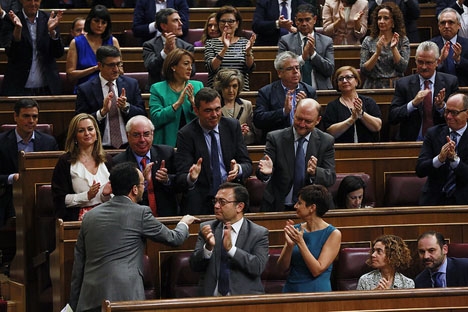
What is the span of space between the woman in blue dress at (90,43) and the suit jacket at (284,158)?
1.46 metres

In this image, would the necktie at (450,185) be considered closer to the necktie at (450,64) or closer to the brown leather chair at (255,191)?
the brown leather chair at (255,191)

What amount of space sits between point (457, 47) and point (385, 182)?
1.09 meters

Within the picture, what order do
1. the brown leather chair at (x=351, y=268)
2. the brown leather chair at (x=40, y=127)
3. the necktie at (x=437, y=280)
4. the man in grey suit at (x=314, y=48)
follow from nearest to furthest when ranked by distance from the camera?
the necktie at (x=437, y=280) → the brown leather chair at (x=351, y=268) → the brown leather chair at (x=40, y=127) → the man in grey suit at (x=314, y=48)

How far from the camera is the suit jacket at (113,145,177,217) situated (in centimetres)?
502

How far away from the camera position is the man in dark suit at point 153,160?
4984mm

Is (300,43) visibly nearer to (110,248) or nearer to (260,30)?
(260,30)

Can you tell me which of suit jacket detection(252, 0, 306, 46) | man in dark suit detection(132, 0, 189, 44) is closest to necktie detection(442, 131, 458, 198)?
suit jacket detection(252, 0, 306, 46)

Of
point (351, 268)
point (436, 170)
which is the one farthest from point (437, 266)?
point (436, 170)

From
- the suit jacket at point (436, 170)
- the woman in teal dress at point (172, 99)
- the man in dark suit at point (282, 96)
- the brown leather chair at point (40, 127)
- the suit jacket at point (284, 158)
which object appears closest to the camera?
the suit jacket at point (284, 158)

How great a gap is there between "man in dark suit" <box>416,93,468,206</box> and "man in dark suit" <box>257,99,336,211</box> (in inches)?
19.7

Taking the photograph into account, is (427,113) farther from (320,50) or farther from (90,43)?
(90,43)

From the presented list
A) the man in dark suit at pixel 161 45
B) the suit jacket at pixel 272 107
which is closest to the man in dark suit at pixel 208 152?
the suit jacket at pixel 272 107

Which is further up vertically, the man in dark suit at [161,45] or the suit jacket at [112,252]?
the man in dark suit at [161,45]

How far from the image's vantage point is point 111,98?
5.53 meters
